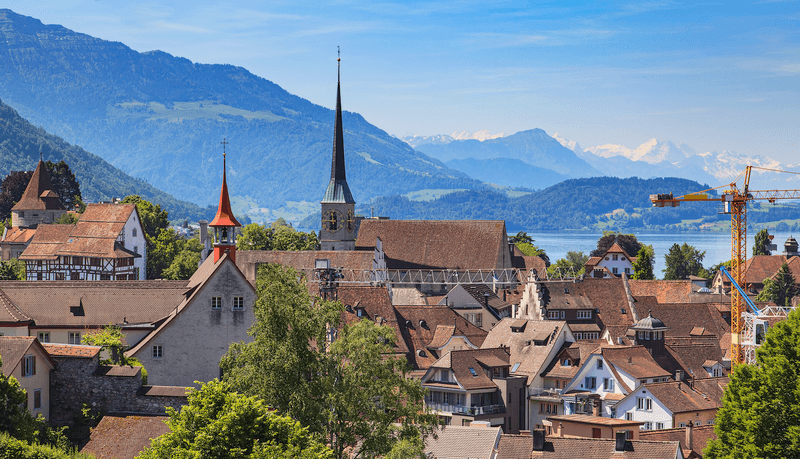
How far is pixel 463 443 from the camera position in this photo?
52.2 meters

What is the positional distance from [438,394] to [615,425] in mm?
17166

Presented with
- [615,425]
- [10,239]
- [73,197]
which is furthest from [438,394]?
[73,197]

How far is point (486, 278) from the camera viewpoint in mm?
120062

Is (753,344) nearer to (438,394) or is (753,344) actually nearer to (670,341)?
(670,341)

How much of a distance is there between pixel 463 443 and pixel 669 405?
77.9ft

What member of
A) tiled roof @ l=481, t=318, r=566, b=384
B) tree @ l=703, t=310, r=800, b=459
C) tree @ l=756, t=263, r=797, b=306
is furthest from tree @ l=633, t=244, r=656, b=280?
tree @ l=703, t=310, r=800, b=459

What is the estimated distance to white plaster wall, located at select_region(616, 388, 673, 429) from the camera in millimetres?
70188

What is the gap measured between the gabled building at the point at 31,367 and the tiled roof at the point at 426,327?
4024 cm

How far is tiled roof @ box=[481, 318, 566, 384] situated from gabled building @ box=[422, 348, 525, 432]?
11.8 feet

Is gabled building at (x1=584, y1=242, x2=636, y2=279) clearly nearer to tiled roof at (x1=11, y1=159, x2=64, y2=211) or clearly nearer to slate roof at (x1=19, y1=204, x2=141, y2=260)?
tiled roof at (x1=11, y1=159, x2=64, y2=211)

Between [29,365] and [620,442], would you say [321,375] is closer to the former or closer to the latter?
[29,365]

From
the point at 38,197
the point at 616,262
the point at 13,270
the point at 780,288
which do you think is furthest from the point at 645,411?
the point at 616,262

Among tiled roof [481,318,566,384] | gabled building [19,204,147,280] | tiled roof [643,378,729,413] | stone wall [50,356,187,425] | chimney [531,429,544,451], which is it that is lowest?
tiled roof [643,378,729,413]

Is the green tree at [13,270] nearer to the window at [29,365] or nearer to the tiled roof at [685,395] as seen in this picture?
the window at [29,365]
